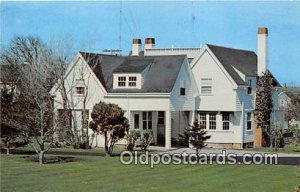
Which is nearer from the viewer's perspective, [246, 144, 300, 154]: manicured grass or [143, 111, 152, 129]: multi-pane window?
[246, 144, 300, 154]: manicured grass

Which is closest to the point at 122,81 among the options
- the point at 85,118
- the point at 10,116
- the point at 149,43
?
the point at 85,118

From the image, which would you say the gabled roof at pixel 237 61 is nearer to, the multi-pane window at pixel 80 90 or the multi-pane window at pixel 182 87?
the multi-pane window at pixel 182 87

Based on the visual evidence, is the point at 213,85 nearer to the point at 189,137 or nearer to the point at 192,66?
the point at 192,66

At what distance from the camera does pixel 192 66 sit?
39750 millimetres

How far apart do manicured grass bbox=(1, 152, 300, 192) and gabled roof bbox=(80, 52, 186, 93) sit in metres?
12.0

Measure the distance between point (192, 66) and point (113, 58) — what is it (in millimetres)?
5746

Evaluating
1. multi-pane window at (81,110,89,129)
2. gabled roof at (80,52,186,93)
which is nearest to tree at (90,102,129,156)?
gabled roof at (80,52,186,93)

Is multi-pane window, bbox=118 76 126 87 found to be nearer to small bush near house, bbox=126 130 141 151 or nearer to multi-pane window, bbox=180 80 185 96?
multi-pane window, bbox=180 80 185 96

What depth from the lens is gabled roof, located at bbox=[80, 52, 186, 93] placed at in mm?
37219

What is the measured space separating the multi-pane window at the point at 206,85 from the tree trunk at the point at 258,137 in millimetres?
4428

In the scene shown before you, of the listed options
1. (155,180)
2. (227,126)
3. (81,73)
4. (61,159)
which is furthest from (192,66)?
(155,180)

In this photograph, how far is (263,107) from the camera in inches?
1583

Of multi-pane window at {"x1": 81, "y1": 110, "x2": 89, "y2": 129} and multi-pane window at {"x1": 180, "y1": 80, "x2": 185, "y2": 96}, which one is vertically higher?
multi-pane window at {"x1": 180, "y1": 80, "x2": 185, "y2": 96}

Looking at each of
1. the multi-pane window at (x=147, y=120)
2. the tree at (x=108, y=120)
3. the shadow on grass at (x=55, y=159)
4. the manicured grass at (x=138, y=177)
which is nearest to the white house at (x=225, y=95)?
the multi-pane window at (x=147, y=120)
